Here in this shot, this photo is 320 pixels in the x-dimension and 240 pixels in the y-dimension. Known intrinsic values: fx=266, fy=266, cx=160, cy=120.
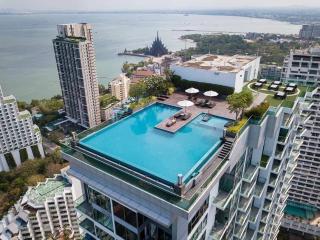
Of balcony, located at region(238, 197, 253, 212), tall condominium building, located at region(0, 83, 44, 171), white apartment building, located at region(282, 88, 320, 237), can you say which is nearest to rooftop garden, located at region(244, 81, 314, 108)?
balcony, located at region(238, 197, 253, 212)

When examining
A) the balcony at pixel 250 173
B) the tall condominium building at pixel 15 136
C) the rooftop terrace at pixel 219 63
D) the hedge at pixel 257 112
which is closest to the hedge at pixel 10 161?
the tall condominium building at pixel 15 136

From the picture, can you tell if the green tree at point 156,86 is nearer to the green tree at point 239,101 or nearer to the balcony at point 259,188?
the green tree at point 239,101

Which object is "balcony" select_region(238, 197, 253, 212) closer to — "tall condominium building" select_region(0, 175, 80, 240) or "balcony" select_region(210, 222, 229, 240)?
"balcony" select_region(210, 222, 229, 240)

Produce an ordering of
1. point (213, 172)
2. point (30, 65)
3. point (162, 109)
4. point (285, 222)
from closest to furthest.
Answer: point (213, 172) < point (162, 109) < point (285, 222) < point (30, 65)

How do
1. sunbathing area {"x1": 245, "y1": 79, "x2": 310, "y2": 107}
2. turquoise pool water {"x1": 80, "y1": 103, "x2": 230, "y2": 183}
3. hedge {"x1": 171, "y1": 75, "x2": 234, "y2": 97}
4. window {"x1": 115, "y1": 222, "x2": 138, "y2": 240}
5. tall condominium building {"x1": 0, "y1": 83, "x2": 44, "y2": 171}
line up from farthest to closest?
tall condominium building {"x1": 0, "y1": 83, "x2": 44, "y2": 171}
hedge {"x1": 171, "y1": 75, "x2": 234, "y2": 97}
sunbathing area {"x1": 245, "y1": 79, "x2": 310, "y2": 107}
turquoise pool water {"x1": 80, "y1": 103, "x2": 230, "y2": 183}
window {"x1": 115, "y1": 222, "x2": 138, "y2": 240}

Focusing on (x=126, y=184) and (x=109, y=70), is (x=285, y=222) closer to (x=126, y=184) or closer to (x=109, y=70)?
(x=126, y=184)

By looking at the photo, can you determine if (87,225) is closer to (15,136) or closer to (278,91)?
(278,91)

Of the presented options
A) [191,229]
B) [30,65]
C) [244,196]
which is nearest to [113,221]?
[191,229]
